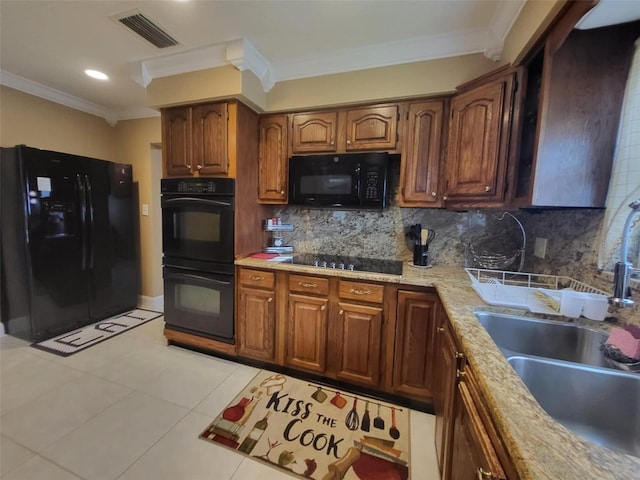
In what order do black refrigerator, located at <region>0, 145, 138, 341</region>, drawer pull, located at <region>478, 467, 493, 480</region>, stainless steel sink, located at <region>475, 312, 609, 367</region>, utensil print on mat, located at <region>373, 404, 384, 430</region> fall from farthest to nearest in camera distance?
1. black refrigerator, located at <region>0, 145, 138, 341</region>
2. utensil print on mat, located at <region>373, 404, 384, 430</region>
3. stainless steel sink, located at <region>475, 312, 609, 367</region>
4. drawer pull, located at <region>478, 467, 493, 480</region>

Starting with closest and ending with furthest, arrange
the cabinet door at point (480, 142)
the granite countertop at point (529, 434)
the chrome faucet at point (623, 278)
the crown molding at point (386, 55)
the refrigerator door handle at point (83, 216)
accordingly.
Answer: the granite countertop at point (529, 434) → the chrome faucet at point (623, 278) → the cabinet door at point (480, 142) → the crown molding at point (386, 55) → the refrigerator door handle at point (83, 216)

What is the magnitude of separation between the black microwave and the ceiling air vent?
1.20 m

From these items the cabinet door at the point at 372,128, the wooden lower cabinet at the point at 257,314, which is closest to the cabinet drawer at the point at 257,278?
the wooden lower cabinet at the point at 257,314

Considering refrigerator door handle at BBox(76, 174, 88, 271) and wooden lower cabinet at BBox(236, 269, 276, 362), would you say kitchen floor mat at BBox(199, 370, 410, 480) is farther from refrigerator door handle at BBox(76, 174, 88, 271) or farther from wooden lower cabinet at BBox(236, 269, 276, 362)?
refrigerator door handle at BBox(76, 174, 88, 271)

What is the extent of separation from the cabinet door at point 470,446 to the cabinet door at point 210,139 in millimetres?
2113

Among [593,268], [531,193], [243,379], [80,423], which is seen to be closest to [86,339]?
[80,423]

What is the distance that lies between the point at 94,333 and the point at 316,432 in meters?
2.59

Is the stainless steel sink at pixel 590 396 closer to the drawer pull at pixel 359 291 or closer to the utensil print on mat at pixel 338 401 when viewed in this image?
the drawer pull at pixel 359 291

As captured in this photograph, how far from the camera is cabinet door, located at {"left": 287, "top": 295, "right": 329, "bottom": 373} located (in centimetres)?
201

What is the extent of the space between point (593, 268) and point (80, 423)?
3.01m

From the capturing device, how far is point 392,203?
2.34m

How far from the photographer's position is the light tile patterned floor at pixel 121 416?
4.49 feet

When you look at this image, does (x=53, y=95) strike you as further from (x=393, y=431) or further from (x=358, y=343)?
(x=393, y=431)

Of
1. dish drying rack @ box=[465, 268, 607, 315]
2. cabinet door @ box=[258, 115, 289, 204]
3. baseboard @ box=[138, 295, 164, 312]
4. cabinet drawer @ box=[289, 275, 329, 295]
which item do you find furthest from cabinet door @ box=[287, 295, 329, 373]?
baseboard @ box=[138, 295, 164, 312]
